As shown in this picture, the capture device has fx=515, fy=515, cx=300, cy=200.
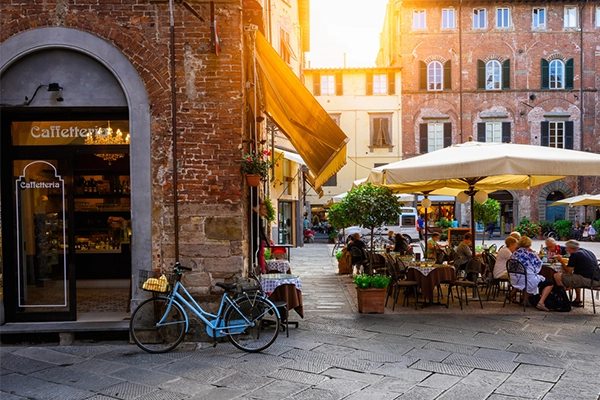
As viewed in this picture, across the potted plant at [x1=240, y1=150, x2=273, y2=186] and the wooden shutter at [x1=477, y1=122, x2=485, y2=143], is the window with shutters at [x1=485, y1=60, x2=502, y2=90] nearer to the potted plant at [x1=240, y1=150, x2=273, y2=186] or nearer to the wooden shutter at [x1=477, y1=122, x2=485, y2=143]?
the wooden shutter at [x1=477, y1=122, x2=485, y2=143]

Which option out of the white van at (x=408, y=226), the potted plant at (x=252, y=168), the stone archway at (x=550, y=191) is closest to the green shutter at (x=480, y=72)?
the stone archway at (x=550, y=191)

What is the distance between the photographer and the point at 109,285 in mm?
9367

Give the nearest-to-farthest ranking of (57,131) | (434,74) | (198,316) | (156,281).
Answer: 1. (156,281)
2. (198,316)
3. (57,131)
4. (434,74)

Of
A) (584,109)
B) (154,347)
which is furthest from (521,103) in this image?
(154,347)

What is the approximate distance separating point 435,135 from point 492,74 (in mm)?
4882

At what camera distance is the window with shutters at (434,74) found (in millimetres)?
30531

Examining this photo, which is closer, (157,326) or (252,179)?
(157,326)

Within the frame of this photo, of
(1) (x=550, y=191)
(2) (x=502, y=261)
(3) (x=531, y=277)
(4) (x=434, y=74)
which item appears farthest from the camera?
(4) (x=434, y=74)

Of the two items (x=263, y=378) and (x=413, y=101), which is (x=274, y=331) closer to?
(x=263, y=378)

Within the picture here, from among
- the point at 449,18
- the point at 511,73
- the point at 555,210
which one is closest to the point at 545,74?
the point at 511,73

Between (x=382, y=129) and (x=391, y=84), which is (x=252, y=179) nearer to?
(x=382, y=129)

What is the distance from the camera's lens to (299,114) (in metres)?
7.03

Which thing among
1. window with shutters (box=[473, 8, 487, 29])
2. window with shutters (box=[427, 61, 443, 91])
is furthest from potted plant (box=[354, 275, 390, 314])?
window with shutters (box=[473, 8, 487, 29])

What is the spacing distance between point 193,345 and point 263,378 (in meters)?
1.50
